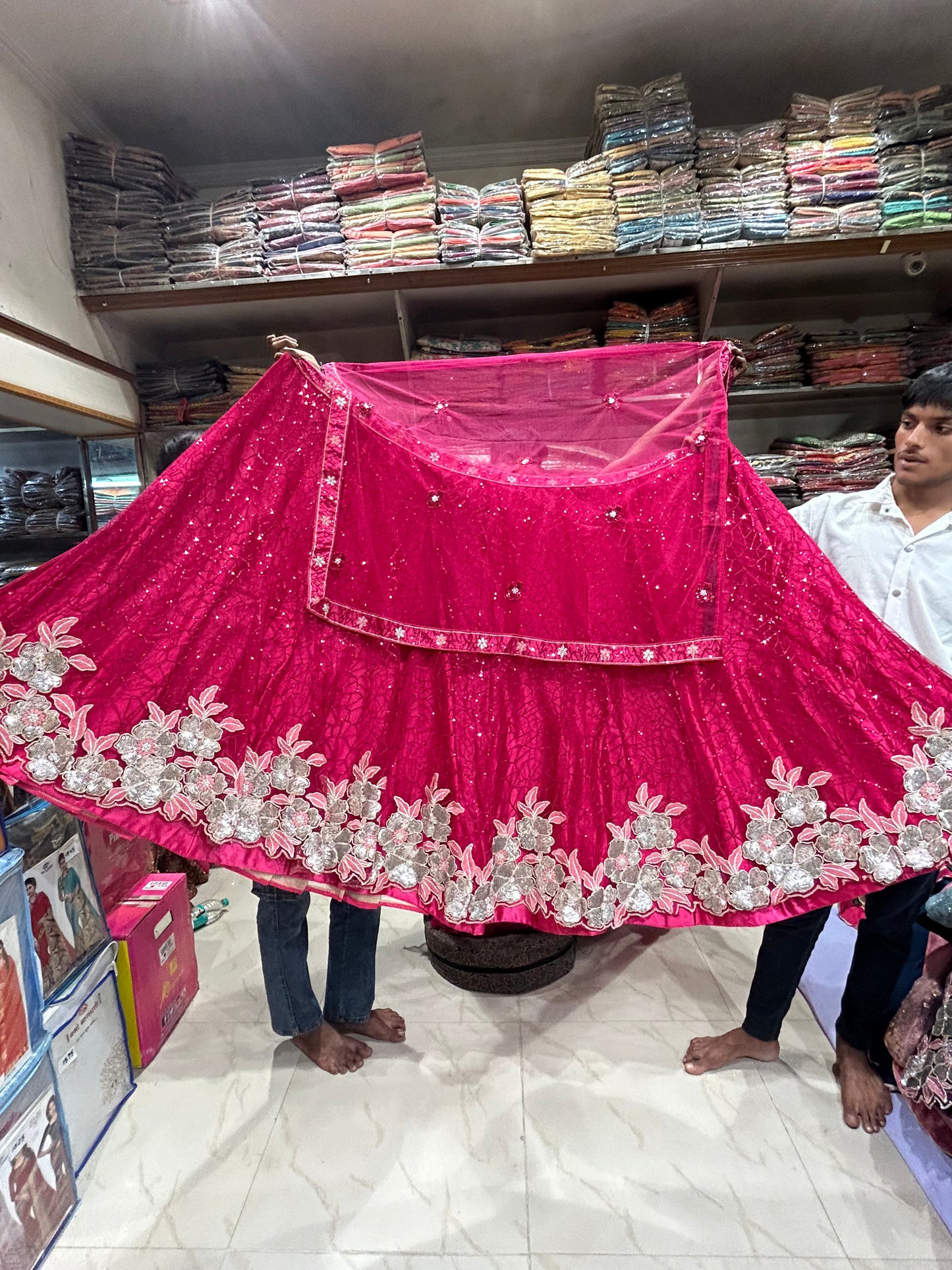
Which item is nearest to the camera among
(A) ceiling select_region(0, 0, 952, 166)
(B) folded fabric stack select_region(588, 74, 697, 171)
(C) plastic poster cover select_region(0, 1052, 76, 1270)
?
(C) plastic poster cover select_region(0, 1052, 76, 1270)

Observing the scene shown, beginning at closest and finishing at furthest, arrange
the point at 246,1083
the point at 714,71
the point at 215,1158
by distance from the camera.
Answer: the point at 215,1158, the point at 246,1083, the point at 714,71

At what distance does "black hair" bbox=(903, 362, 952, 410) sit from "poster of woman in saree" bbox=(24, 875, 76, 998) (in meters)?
2.08

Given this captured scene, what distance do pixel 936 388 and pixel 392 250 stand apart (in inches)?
72.1

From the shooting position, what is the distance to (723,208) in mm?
2240

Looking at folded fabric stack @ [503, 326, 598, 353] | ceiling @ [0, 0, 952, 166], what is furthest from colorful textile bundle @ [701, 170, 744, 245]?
folded fabric stack @ [503, 326, 598, 353]

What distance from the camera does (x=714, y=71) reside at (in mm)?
2209

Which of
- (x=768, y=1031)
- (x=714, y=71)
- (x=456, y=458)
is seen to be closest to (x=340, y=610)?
(x=456, y=458)

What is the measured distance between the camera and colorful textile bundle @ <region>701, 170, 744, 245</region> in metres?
2.23

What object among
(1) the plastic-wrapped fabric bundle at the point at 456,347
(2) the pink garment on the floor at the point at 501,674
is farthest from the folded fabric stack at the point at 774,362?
(2) the pink garment on the floor at the point at 501,674

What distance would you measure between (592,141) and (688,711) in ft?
7.62

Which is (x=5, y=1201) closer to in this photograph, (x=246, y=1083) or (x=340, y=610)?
(x=246, y=1083)

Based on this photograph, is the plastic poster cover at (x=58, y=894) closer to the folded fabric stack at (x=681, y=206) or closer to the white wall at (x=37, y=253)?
the white wall at (x=37, y=253)

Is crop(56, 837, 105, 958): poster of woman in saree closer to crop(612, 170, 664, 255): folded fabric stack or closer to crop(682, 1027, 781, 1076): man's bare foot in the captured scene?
crop(682, 1027, 781, 1076): man's bare foot

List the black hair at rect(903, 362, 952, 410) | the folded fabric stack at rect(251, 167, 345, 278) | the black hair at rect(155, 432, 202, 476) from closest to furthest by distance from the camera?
the black hair at rect(903, 362, 952, 410) → the black hair at rect(155, 432, 202, 476) → the folded fabric stack at rect(251, 167, 345, 278)
